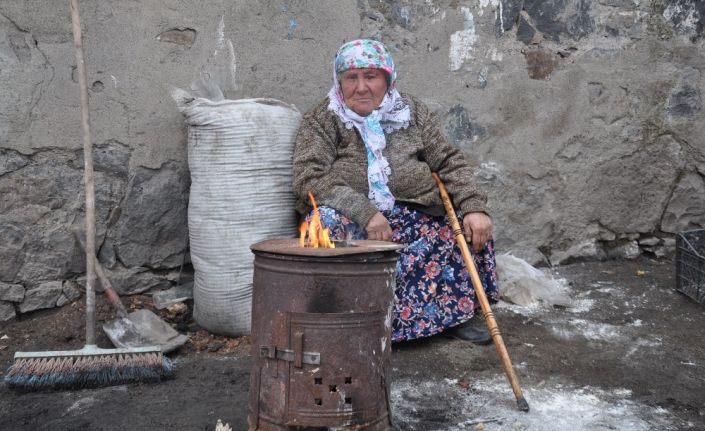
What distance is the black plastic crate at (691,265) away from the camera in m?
3.63

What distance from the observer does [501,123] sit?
3955 millimetres

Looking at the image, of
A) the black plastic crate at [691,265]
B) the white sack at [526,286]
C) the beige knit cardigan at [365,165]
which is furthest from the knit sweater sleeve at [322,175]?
the black plastic crate at [691,265]

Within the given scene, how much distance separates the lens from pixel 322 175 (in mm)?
3049

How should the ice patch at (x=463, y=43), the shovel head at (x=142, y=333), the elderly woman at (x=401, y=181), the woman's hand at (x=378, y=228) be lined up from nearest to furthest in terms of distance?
the woman's hand at (x=378, y=228) → the shovel head at (x=142, y=333) → the elderly woman at (x=401, y=181) → the ice patch at (x=463, y=43)

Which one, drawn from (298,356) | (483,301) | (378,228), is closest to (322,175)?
(378,228)

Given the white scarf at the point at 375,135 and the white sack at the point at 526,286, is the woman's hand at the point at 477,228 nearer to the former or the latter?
the white scarf at the point at 375,135

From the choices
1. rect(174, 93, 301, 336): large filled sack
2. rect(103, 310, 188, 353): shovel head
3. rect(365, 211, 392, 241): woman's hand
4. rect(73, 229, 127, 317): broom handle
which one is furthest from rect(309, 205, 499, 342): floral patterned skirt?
rect(73, 229, 127, 317): broom handle

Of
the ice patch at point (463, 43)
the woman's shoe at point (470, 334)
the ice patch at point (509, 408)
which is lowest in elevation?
the ice patch at point (509, 408)

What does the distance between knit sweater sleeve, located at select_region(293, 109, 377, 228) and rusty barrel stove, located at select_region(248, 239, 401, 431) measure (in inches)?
36.4

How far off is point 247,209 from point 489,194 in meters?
1.61

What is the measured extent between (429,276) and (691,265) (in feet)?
5.36

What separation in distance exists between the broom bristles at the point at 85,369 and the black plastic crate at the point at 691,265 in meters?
2.87

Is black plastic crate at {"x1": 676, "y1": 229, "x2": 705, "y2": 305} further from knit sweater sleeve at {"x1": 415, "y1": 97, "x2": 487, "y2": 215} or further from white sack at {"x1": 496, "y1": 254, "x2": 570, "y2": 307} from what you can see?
knit sweater sleeve at {"x1": 415, "y1": 97, "x2": 487, "y2": 215}

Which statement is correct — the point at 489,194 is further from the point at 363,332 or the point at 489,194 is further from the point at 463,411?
the point at 363,332
